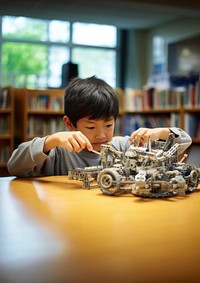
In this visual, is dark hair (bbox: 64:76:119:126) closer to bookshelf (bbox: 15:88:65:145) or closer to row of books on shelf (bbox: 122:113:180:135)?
row of books on shelf (bbox: 122:113:180:135)

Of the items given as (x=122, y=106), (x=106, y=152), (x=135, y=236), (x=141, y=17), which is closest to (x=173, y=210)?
(x=135, y=236)

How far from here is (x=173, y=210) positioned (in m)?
0.87

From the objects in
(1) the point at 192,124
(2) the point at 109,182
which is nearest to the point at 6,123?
(1) the point at 192,124

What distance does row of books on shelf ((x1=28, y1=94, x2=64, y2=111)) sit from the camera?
5785mm

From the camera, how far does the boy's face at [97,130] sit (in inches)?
60.5

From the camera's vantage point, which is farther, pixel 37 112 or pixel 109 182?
pixel 37 112

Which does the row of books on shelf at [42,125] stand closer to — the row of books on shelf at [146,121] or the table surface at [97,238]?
the row of books on shelf at [146,121]

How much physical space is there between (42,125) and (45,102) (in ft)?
1.15

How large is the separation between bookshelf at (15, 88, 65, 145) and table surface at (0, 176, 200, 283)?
481 cm

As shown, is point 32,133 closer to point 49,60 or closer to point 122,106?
point 122,106

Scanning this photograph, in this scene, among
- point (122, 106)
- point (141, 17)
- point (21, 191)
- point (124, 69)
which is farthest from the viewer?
point (124, 69)

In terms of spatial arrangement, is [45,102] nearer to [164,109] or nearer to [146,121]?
[146,121]

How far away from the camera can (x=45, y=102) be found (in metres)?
5.83

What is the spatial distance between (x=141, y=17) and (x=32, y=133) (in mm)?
2963
